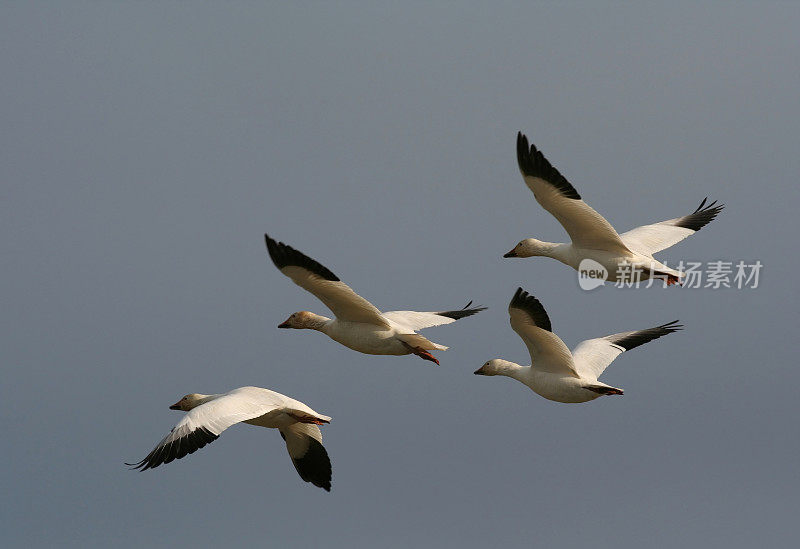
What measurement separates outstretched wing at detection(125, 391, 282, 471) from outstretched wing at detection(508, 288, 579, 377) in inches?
118

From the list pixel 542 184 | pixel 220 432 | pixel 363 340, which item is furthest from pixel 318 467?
pixel 542 184

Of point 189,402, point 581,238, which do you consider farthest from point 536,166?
point 189,402

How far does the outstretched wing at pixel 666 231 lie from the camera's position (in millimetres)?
18603

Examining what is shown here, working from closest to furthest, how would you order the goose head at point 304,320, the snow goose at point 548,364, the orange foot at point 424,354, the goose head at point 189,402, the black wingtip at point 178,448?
the black wingtip at point 178,448 → the snow goose at point 548,364 → the orange foot at point 424,354 → the goose head at point 304,320 → the goose head at point 189,402

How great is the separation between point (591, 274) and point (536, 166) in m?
1.95

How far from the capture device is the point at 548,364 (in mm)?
16062

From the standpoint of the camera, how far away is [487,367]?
56.2 feet

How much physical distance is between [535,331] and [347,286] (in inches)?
86.1

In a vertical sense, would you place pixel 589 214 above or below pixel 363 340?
above

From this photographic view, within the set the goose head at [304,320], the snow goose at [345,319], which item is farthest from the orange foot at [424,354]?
the goose head at [304,320]

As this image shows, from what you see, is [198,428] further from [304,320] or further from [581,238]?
[581,238]

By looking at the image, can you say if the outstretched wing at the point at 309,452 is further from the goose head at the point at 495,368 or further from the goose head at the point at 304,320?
the goose head at the point at 495,368

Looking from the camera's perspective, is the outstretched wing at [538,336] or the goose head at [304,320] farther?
the goose head at [304,320]

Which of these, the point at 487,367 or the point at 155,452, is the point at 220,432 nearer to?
the point at 155,452
